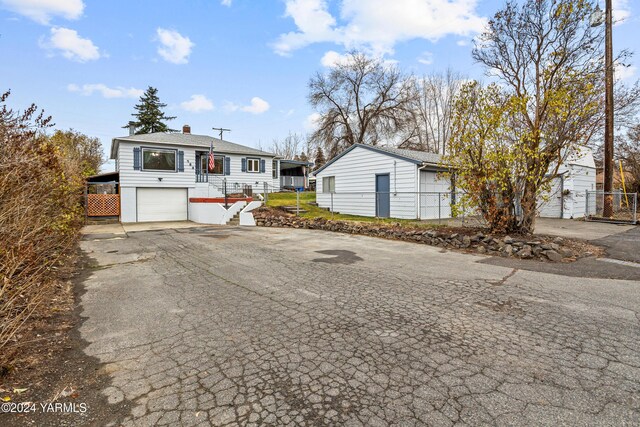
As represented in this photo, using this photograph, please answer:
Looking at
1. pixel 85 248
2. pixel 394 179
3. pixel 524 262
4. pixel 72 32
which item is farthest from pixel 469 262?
pixel 72 32

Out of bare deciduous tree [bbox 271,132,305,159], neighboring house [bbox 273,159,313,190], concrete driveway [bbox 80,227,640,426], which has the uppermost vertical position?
bare deciduous tree [bbox 271,132,305,159]

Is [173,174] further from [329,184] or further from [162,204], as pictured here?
[329,184]

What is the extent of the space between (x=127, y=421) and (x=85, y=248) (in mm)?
9834

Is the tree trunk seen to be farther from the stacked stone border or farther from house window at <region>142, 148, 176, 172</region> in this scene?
house window at <region>142, 148, 176, 172</region>

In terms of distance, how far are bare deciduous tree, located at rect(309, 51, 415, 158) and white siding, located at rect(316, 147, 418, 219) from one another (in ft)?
42.3

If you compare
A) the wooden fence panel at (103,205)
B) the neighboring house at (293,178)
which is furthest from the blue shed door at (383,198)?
the wooden fence panel at (103,205)

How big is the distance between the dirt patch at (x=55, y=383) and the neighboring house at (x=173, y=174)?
15788 mm

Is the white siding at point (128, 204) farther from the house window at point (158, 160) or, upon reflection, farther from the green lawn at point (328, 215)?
the green lawn at point (328, 215)

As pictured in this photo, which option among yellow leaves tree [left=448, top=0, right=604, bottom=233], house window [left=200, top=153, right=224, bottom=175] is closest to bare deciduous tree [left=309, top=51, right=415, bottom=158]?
house window [left=200, top=153, right=224, bottom=175]

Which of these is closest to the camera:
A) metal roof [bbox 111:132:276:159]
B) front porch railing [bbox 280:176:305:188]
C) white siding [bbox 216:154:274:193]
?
metal roof [bbox 111:132:276:159]

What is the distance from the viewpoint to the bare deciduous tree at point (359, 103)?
3127 centimetres

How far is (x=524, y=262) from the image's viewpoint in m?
7.19

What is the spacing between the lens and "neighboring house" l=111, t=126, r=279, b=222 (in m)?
19.7

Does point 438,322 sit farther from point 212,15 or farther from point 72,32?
point 72,32
